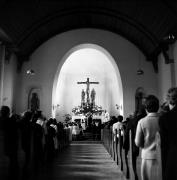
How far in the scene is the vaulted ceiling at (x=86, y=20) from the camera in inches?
495

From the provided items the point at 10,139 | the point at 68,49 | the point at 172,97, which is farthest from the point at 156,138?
the point at 68,49

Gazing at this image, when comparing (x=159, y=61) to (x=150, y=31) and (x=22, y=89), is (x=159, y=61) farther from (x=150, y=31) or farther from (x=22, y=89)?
(x=22, y=89)

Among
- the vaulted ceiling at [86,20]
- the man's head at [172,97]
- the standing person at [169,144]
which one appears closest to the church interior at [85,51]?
the vaulted ceiling at [86,20]

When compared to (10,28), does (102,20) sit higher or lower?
higher

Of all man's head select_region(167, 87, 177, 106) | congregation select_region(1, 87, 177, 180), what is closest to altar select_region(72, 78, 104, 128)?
congregation select_region(1, 87, 177, 180)

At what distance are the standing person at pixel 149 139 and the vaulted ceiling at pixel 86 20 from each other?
30.4 feet

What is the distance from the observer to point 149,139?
10.4 ft

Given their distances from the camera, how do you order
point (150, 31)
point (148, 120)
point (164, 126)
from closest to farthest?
1. point (164, 126)
2. point (148, 120)
3. point (150, 31)

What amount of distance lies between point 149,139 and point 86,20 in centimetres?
1448

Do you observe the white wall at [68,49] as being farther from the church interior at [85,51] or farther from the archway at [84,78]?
the archway at [84,78]

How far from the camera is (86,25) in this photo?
17484 millimetres

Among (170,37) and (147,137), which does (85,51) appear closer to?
(170,37)

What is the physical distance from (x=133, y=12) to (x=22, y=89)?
27.8ft

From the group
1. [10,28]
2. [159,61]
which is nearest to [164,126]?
[10,28]
